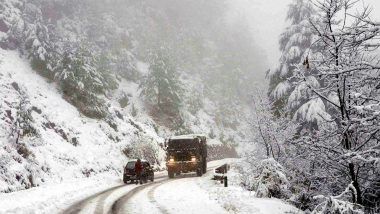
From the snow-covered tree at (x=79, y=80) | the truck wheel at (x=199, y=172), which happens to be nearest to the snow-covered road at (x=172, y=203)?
the truck wheel at (x=199, y=172)

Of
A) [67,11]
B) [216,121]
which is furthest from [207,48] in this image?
[67,11]

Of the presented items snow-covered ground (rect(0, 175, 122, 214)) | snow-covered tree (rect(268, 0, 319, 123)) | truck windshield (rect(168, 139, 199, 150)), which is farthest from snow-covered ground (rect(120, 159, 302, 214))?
truck windshield (rect(168, 139, 199, 150))

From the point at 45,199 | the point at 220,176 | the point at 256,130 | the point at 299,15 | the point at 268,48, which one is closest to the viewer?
the point at 45,199

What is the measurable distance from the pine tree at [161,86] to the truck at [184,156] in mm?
25214

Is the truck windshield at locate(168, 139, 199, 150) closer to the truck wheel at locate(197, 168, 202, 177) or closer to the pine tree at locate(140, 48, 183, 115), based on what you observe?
the truck wheel at locate(197, 168, 202, 177)

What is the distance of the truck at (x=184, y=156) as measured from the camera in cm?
3150

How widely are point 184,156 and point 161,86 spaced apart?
26.6 metres

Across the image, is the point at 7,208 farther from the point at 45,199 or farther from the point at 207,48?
the point at 207,48

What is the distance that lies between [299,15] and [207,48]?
6050 cm

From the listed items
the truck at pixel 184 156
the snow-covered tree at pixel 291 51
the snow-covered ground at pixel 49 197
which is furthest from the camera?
the truck at pixel 184 156

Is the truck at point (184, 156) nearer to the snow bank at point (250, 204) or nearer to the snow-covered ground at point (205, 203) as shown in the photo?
the snow-covered ground at point (205, 203)

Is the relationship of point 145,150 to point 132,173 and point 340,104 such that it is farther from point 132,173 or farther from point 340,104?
point 340,104

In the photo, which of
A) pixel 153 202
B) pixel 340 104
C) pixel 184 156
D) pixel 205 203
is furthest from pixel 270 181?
pixel 184 156

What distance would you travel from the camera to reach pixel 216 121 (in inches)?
2746
